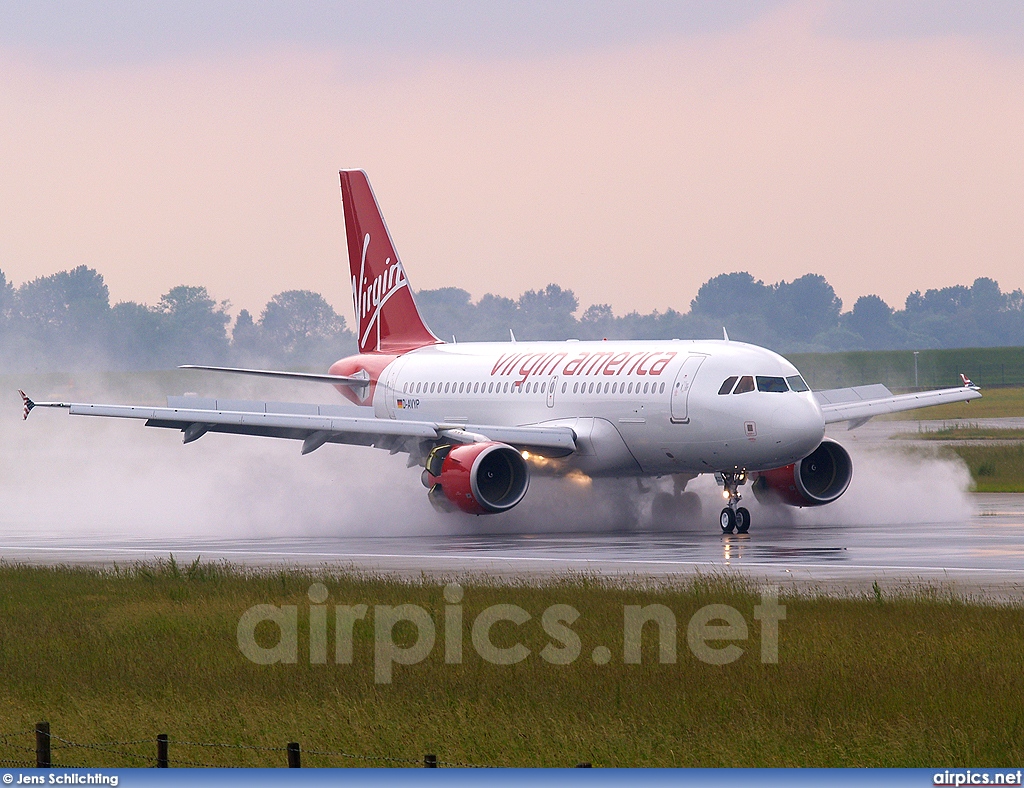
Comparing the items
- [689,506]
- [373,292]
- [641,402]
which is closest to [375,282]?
[373,292]

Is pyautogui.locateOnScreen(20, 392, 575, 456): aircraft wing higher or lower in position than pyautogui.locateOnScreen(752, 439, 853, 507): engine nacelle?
higher

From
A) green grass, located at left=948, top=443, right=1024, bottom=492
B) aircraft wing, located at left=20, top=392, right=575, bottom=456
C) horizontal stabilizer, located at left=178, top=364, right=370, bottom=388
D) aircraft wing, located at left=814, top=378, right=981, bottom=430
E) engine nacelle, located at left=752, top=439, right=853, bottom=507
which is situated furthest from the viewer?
green grass, located at left=948, top=443, right=1024, bottom=492

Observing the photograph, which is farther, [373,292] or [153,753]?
[373,292]

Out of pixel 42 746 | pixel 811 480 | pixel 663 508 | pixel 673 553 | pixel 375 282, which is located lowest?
pixel 663 508

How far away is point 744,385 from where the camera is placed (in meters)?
35.5

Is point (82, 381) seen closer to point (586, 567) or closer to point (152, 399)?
Result: point (152, 399)

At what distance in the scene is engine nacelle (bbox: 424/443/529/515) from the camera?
3553 centimetres

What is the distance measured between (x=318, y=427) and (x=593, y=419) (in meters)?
5.90

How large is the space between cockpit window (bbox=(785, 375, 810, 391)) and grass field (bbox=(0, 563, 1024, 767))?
13.3m

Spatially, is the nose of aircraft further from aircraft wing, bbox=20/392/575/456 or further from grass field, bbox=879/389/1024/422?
grass field, bbox=879/389/1024/422

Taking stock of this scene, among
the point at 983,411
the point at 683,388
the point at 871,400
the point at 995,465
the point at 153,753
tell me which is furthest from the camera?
the point at 983,411

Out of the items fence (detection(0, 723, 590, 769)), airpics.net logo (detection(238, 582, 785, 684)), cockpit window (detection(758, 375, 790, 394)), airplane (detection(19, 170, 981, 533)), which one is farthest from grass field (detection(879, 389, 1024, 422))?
fence (detection(0, 723, 590, 769))

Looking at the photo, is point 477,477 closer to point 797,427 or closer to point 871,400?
point 797,427

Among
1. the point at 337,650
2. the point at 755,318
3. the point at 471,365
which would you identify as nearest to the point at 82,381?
the point at 471,365
